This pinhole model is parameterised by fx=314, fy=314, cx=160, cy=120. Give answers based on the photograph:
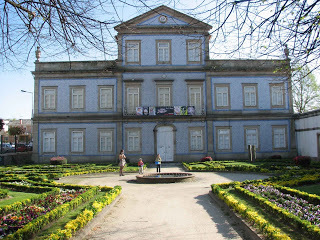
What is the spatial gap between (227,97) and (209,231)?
64.1 ft

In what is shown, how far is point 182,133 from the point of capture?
24516 millimetres

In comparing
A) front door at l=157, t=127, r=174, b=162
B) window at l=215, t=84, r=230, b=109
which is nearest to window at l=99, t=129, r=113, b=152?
front door at l=157, t=127, r=174, b=162

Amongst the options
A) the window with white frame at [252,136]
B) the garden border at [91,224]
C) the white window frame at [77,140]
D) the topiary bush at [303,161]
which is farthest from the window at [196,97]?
the garden border at [91,224]

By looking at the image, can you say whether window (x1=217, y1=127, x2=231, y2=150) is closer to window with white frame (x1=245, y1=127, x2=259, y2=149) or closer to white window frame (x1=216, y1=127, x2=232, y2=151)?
white window frame (x1=216, y1=127, x2=232, y2=151)

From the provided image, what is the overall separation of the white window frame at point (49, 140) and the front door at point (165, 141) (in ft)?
26.8

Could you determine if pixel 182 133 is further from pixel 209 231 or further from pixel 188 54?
pixel 209 231

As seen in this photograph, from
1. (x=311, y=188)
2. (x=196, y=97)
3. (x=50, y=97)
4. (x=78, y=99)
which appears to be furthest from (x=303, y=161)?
(x=50, y=97)

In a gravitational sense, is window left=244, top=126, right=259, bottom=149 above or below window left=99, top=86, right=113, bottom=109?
below

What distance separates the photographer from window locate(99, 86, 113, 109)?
24850 millimetres

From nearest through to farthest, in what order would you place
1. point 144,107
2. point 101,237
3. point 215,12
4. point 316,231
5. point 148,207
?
point 316,231, point 215,12, point 101,237, point 148,207, point 144,107

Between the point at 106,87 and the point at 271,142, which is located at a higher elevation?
the point at 106,87

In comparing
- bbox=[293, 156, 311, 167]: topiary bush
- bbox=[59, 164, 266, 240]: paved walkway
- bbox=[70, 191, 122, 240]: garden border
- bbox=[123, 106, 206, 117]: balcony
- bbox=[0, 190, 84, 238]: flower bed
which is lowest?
bbox=[59, 164, 266, 240]: paved walkway

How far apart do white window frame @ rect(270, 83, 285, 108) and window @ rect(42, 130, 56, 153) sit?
17.6 m

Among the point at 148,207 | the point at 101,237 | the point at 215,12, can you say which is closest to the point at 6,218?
the point at 101,237
